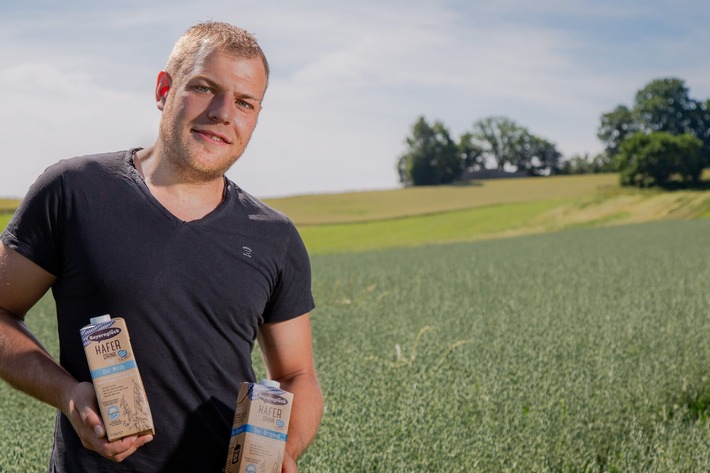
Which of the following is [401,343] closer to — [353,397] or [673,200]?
[353,397]

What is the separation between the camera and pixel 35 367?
2.24 metres

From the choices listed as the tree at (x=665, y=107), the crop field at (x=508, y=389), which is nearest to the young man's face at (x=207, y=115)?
the crop field at (x=508, y=389)

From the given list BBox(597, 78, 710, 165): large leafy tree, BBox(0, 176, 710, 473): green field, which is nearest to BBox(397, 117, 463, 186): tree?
BBox(597, 78, 710, 165): large leafy tree

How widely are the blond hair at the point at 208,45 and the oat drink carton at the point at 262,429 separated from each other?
88 cm

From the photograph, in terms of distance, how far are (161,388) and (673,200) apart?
62.8m

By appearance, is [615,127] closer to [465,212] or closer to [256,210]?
[465,212]

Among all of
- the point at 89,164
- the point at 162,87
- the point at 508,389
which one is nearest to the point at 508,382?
the point at 508,389

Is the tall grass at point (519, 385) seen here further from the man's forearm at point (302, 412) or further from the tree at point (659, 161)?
the tree at point (659, 161)

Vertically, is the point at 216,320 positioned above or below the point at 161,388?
above

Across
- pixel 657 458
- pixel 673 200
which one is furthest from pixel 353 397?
pixel 673 200

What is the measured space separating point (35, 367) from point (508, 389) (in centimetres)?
361

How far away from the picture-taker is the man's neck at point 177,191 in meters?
2.36

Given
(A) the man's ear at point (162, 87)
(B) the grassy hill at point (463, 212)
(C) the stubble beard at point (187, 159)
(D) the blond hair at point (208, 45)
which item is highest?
(D) the blond hair at point (208, 45)

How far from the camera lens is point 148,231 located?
2.28 metres
